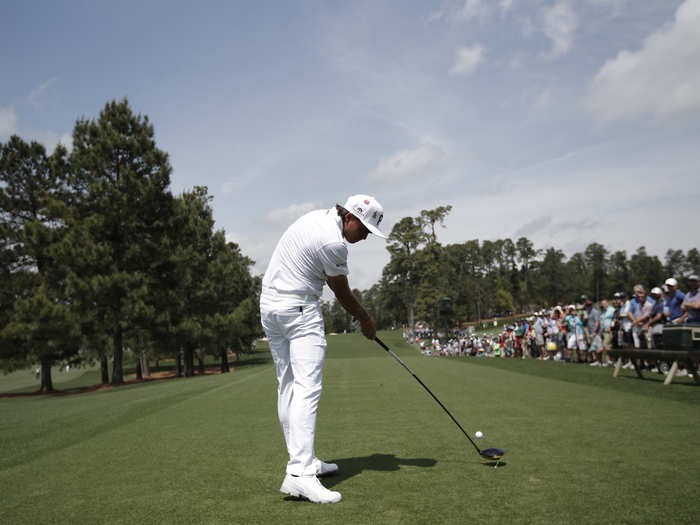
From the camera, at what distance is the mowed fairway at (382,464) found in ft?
10.8

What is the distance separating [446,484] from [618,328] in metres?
15.1

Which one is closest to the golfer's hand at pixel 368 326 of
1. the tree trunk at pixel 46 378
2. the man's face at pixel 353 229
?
the man's face at pixel 353 229

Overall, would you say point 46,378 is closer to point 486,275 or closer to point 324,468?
point 324,468

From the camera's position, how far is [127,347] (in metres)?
33.0

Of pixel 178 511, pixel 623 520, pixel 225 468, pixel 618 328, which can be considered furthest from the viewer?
pixel 618 328

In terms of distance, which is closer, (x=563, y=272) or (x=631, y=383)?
(x=631, y=383)

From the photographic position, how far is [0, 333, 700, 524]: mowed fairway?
3.29 metres

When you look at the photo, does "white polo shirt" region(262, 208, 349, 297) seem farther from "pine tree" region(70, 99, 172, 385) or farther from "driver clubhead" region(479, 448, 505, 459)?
"pine tree" region(70, 99, 172, 385)

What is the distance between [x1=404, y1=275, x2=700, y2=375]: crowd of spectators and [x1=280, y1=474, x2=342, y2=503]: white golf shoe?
36.7 ft

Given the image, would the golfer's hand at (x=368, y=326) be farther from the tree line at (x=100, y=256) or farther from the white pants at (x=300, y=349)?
the tree line at (x=100, y=256)

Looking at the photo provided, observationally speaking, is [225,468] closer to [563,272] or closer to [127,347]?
[127,347]

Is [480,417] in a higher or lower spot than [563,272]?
lower

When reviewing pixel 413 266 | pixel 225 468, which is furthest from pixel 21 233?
pixel 413 266


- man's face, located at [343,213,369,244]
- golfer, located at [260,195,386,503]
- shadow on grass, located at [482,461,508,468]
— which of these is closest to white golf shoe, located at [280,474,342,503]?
golfer, located at [260,195,386,503]
